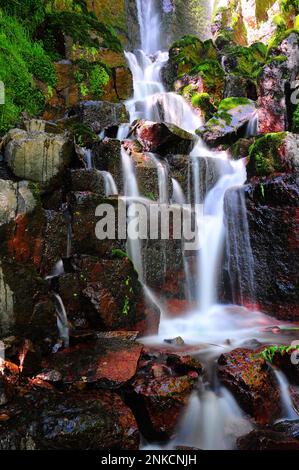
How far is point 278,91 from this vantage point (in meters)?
9.73

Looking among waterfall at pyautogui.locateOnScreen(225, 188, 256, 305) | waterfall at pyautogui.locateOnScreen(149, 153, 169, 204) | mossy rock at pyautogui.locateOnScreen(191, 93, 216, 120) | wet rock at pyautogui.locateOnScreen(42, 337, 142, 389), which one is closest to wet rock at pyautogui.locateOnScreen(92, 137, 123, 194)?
waterfall at pyautogui.locateOnScreen(149, 153, 169, 204)

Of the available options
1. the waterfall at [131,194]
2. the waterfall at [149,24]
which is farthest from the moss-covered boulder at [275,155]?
the waterfall at [149,24]

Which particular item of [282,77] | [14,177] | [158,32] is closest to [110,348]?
[14,177]

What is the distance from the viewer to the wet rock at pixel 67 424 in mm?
2688

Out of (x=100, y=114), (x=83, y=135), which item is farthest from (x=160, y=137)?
(x=100, y=114)

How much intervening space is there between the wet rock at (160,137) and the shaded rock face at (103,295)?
13.4ft

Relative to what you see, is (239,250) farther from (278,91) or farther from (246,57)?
(246,57)

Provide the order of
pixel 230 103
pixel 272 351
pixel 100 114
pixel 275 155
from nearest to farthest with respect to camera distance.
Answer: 1. pixel 272 351
2. pixel 275 155
3. pixel 100 114
4. pixel 230 103

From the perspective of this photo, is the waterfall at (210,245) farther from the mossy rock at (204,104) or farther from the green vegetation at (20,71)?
the mossy rock at (204,104)

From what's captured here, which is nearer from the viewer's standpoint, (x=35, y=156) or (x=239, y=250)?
(x=35, y=156)

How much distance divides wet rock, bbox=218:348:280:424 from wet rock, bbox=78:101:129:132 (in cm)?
701

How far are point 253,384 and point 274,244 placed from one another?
3426mm

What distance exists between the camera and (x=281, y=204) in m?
6.27
